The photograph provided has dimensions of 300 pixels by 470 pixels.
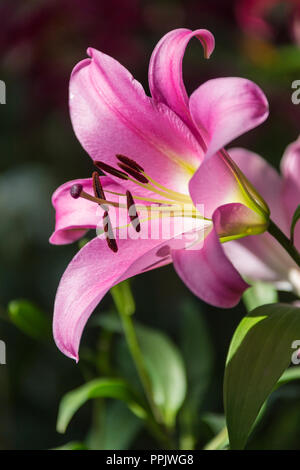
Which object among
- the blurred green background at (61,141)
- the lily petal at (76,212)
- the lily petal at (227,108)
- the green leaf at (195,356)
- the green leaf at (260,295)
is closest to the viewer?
the lily petal at (227,108)

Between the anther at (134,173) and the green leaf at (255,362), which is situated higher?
the anther at (134,173)

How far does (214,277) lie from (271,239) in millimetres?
156

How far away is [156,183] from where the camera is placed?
1.33ft

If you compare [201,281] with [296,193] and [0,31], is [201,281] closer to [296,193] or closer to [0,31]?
[296,193]

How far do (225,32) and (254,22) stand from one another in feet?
0.29

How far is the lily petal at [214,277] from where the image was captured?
1.05 ft

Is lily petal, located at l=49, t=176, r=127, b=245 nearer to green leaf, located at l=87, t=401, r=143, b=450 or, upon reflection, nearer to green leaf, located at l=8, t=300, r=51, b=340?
green leaf, located at l=8, t=300, r=51, b=340

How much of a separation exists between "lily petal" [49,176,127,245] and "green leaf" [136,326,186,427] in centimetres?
19

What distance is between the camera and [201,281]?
32 cm

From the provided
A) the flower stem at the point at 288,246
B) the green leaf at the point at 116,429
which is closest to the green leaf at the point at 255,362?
the flower stem at the point at 288,246

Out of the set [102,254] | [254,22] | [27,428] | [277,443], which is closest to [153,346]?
[277,443]

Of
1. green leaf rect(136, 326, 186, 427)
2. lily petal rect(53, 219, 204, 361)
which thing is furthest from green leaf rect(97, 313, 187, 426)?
lily petal rect(53, 219, 204, 361)

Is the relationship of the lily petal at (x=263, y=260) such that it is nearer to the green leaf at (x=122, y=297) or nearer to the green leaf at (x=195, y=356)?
the green leaf at (x=122, y=297)

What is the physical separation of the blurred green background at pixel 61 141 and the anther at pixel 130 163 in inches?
18.8
